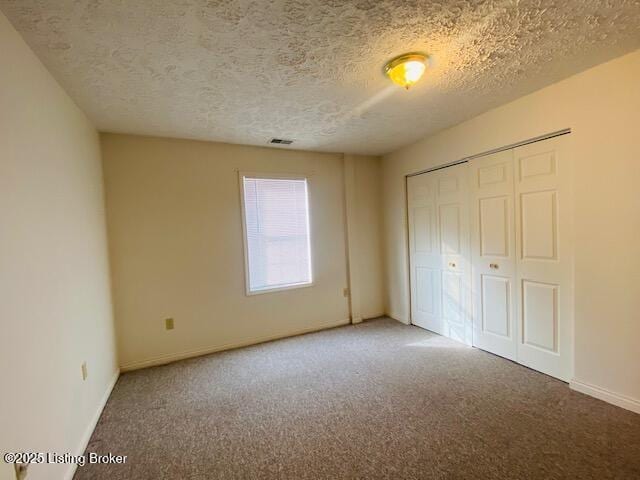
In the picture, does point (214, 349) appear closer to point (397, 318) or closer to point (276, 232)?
point (276, 232)

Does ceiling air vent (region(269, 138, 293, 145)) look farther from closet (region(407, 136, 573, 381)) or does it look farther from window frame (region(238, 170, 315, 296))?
closet (region(407, 136, 573, 381))

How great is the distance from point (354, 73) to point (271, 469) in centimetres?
247

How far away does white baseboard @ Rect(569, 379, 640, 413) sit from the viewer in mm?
1981

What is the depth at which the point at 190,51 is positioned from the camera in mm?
1677

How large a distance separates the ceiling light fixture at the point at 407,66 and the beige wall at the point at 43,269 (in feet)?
6.44

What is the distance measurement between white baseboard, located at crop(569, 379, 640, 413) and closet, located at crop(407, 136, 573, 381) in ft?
0.35

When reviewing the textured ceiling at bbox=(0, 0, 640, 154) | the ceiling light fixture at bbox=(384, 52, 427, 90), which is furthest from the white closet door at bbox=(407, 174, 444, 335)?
the ceiling light fixture at bbox=(384, 52, 427, 90)

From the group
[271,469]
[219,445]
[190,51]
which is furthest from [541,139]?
[219,445]

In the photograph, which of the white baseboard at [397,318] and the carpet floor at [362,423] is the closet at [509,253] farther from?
the white baseboard at [397,318]

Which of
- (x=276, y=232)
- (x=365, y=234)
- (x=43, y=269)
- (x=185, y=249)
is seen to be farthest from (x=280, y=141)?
(x=43, y=269)

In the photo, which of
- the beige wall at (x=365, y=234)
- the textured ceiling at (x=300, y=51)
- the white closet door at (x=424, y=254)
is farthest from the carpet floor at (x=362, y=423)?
the textured ceiling at (x=300, y=51)

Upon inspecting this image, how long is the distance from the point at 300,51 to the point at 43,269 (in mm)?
1845

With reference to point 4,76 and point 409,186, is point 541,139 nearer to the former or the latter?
point 409,186

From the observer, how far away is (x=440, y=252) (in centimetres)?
350
